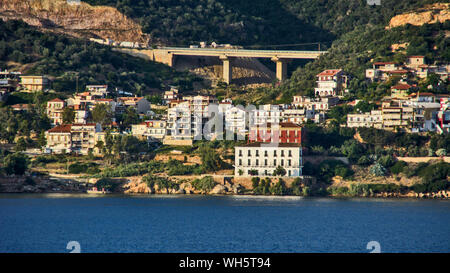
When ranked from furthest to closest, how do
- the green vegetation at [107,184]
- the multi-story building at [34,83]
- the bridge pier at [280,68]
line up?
the bridge pier at [280,68], the multi-story building at [34,83], the green vegetation at [107,184]

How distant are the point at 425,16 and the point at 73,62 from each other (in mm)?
39911

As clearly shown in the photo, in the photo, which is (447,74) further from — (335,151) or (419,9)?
(335,151)

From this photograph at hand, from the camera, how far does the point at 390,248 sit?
37625 millimetres

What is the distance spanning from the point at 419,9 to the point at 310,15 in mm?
33900

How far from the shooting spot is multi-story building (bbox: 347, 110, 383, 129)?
72.5 metres

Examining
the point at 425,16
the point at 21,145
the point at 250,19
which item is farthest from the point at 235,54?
the point at 21,145

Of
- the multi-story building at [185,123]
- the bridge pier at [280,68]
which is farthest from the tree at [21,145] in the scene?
the bridge pier at [280,68]

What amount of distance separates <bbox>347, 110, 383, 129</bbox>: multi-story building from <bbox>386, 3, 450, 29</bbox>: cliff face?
26.5 m

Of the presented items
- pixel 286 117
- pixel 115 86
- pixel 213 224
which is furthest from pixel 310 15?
pixel 213 224

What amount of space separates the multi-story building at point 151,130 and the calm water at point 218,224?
1420cm

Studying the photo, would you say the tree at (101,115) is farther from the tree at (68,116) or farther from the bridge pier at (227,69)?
the bridge pier at (227,69)

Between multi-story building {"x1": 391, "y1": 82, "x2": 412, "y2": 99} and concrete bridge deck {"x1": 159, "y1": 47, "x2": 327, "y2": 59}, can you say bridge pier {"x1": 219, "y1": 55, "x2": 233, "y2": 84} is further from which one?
multi-story building {"x1": 391, "y1": 82, "x2": 412, "y2": 99}

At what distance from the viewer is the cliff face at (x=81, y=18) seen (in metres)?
114

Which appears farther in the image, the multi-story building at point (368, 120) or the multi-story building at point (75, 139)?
the multi-story building at point (75, 139)
